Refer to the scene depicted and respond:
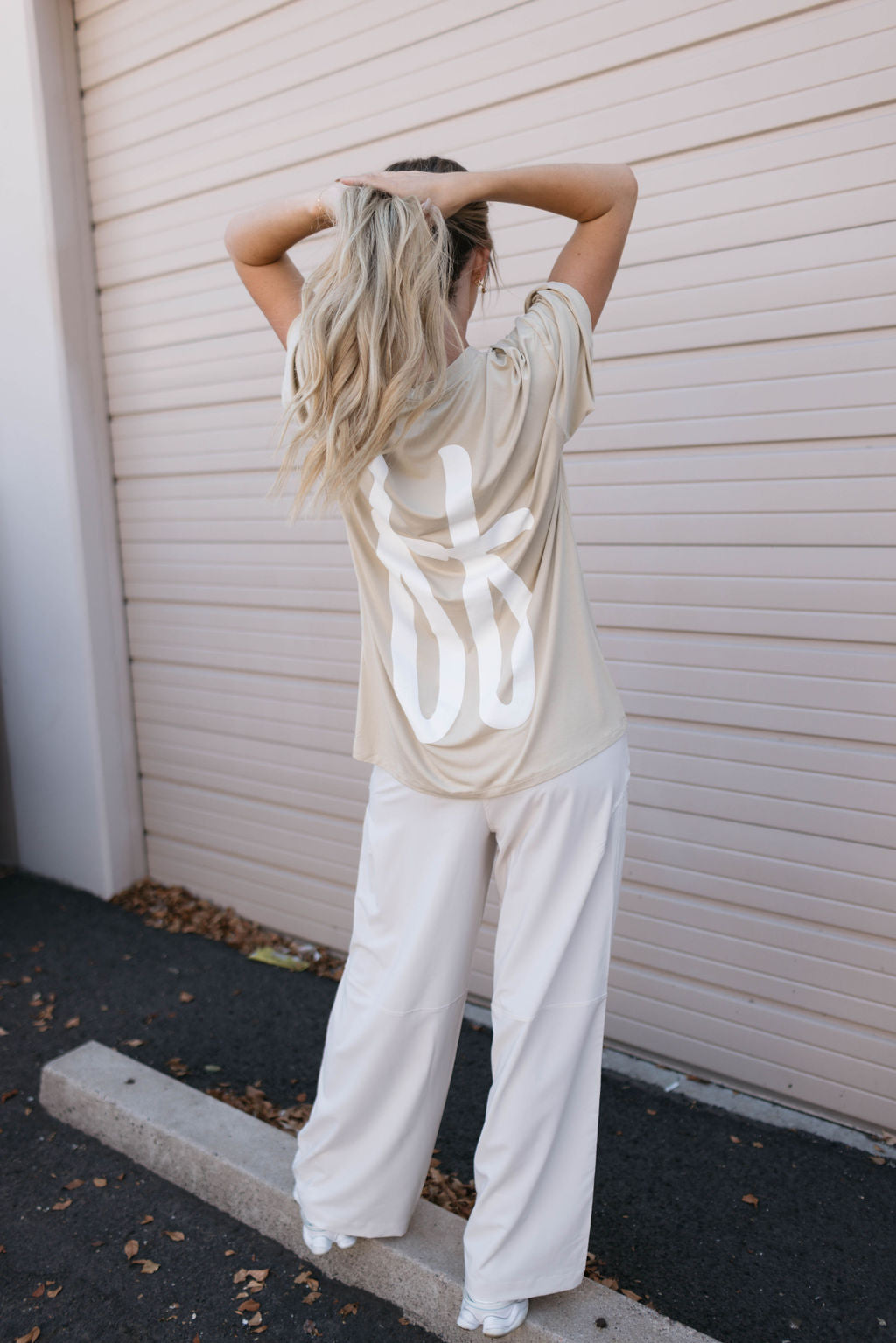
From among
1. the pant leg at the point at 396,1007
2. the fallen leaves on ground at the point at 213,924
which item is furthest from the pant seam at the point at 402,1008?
the fallen leaves on ground at the point at 213,924

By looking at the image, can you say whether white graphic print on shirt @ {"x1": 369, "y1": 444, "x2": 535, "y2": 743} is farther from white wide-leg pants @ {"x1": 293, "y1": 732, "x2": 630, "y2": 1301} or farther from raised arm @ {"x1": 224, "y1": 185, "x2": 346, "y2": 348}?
raised arm @ {"x1": 224, "y1": 185, "x2": 346, "y2": 348}

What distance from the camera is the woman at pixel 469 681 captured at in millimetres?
1457

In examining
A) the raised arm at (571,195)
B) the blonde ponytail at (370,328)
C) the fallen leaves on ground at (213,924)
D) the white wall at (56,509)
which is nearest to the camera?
the blonde ponytail at (370,328)

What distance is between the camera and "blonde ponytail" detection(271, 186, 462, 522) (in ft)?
4.50

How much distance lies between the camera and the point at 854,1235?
2305 mm

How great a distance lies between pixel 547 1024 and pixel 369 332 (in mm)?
1193

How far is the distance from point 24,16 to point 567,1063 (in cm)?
446

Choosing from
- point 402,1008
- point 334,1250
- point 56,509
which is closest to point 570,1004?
point 402,1008

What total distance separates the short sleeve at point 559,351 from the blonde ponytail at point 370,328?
6.3 inches

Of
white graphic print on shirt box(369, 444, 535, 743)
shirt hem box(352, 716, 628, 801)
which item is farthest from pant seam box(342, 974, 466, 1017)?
white graphic print on shirt box(369, 444, 535, 743)

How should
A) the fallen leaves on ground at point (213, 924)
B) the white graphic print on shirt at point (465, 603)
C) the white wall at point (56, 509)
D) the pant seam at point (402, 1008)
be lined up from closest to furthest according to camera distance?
the white graphic print on shirt at point (465, 603) < the pant seam at point (402, 1008) < the fallen leaves on ground at point (213, 924) < the white wall at point (56, 509)

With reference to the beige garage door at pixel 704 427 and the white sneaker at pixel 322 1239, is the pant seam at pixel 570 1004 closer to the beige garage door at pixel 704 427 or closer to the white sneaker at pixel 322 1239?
the white sneaker at pixel 322 1239

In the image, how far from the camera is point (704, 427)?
2.72 meters

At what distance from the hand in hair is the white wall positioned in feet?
10.2
